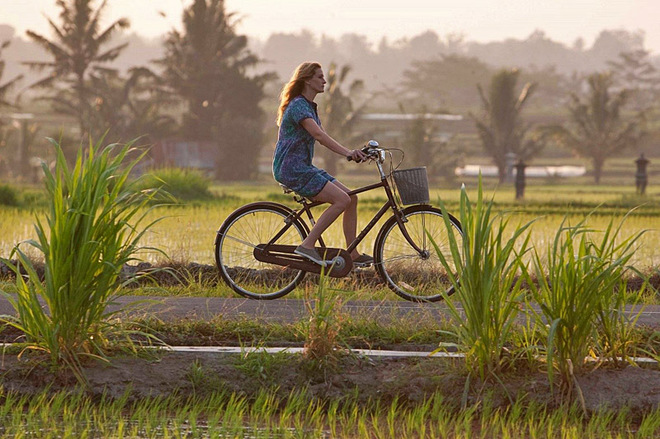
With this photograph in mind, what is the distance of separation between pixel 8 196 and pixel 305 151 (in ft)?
49.0

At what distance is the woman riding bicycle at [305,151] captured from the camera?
7.35 m

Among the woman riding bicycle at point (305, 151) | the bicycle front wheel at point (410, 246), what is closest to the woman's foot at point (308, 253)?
the woman riding bicycle at point (305, 151)

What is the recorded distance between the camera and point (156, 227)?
48.1ft

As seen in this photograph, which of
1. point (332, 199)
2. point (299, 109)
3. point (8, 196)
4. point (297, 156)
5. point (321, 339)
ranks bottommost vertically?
point (8, 196)

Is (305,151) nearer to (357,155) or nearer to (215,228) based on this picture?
→ (357,155)

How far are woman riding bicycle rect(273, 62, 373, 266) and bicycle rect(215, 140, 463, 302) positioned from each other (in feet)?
0.45

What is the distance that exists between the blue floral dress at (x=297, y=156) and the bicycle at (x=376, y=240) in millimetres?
213

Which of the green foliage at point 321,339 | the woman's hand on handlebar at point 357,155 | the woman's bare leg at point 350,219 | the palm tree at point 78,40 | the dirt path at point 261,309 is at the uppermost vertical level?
the palm tree at point 78,40

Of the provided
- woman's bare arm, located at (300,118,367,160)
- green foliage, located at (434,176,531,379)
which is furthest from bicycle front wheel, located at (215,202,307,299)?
green foliage, located at (434,176,531,379)

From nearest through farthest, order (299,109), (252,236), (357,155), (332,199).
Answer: (357,155) < (299,109) < (332,199) < (252,236)

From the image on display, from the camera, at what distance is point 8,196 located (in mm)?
21172

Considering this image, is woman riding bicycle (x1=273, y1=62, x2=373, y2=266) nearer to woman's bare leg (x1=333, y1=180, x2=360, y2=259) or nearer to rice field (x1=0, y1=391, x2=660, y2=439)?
woman's bare leg (x1=333, y1=180, x2=360, y2=259)

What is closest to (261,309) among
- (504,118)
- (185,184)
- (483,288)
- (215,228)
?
(483,288)

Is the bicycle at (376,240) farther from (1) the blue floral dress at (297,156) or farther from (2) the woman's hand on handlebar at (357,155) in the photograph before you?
(1) the blue floral dress at (297,156)
